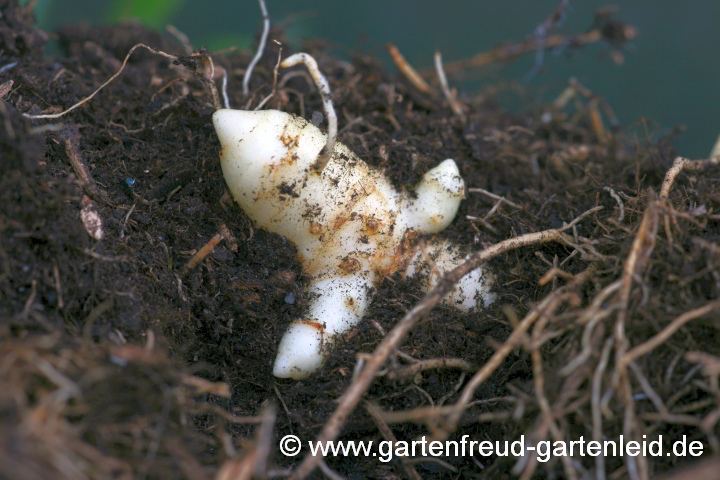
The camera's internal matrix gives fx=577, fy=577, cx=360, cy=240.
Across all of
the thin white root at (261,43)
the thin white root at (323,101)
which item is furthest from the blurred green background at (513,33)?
the thin white root at (323,101)

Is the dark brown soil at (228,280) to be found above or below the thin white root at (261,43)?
below

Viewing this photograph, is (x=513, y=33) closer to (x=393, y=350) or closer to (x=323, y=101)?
(x=323, y=101)

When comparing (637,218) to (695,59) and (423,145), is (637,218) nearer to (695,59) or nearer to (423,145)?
(423,145)

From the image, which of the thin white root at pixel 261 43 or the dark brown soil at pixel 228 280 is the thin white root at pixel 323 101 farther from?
the thin white root at pixel 261 43

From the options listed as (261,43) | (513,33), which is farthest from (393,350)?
(513,33)

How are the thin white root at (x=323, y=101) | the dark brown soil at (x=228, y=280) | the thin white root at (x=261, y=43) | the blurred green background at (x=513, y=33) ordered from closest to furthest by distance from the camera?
the dark brown soil at (x=228, y=280) < the thin white root at (x=323, y=101) < the thin white root at (x=261, y=43) < the blurred green background at (x=513, y=33)

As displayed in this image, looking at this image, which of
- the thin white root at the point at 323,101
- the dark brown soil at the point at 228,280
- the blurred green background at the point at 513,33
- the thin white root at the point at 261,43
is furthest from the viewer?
the blurred green background at the point at 513,33

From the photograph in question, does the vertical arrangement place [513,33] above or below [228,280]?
above

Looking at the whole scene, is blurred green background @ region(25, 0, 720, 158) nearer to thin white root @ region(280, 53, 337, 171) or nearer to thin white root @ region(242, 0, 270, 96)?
thin white root @ region(242, 0, 270, 96)
